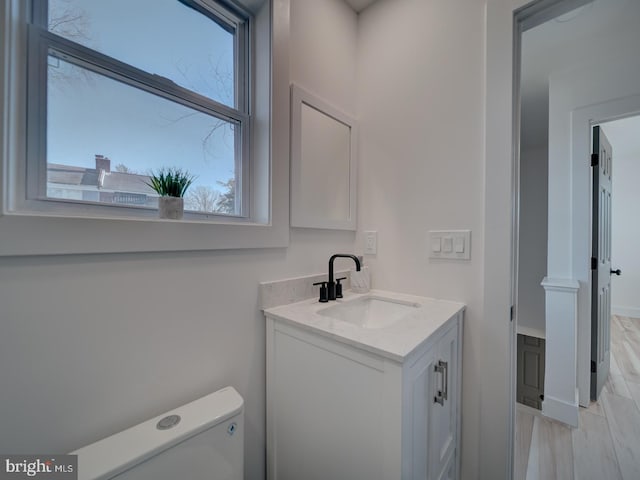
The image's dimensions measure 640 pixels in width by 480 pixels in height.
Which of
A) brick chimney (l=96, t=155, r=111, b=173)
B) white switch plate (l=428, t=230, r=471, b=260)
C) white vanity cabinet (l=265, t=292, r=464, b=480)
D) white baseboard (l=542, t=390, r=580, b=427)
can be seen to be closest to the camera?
white vanity cabinet (l=265, t=292, r=464, b=480)

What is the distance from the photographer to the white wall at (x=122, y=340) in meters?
0.65

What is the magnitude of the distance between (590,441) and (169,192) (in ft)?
9.02

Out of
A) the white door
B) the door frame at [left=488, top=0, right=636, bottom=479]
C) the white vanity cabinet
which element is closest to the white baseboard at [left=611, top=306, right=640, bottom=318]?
the white door

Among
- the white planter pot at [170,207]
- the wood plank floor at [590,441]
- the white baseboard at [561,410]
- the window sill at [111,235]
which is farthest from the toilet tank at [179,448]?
the white baseboard at [561,410]

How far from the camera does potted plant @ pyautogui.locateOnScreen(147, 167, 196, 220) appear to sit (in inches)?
35.9

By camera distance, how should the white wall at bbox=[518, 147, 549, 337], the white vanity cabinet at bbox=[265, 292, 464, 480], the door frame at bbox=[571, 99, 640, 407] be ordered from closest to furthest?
the white vanity cabinet at bbox=[265, 292, 464, 480] < the door frame at bbox=[571, 99, 640, 407] < the white wall at bbox=[518, 147, 549, 337]

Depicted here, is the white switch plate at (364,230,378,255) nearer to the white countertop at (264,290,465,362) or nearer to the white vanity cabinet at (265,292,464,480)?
the white countertop at (264,290,465,362)

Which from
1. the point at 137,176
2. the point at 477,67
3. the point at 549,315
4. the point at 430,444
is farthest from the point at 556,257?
the point at 137,176

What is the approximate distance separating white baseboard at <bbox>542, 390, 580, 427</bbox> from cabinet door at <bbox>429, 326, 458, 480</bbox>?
1346mm

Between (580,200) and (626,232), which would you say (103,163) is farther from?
(626,232)

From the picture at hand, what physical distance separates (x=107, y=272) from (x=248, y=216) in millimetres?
573

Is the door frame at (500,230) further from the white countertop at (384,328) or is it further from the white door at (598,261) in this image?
the white door at (598,261)

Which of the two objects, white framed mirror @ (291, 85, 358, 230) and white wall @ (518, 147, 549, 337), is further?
white wall @ (518, 147, 549, 337)

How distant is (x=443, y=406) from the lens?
1011 millimetres
